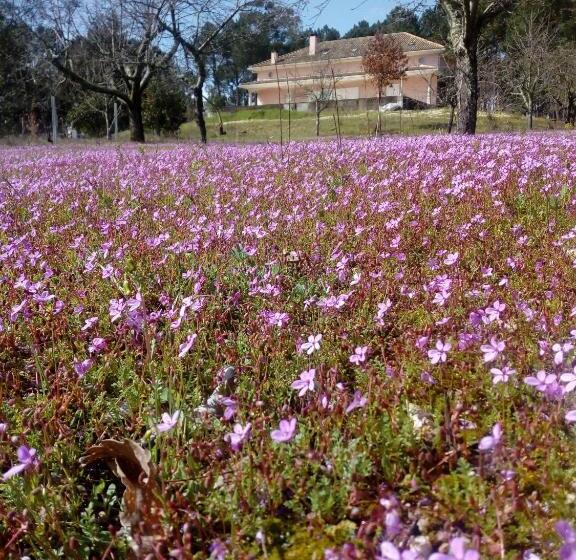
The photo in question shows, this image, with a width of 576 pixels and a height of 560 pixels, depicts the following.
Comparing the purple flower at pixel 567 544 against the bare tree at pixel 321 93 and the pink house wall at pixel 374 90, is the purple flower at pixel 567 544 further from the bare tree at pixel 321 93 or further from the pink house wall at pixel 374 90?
the pink house wall at pixel 374 90

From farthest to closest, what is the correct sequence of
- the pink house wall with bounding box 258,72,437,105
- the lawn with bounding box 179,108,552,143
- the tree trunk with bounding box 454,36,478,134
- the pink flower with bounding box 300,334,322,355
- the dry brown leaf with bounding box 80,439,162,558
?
the pink house wall with bounding box 258,72,437,105, the lawn with bounding box 179,108,552,143, the tree trunk with bounding box 454,36,478,134, the pink flower with bounding box 300,334,322,355, the dry brown leaf with bounding box 80,439,162,558

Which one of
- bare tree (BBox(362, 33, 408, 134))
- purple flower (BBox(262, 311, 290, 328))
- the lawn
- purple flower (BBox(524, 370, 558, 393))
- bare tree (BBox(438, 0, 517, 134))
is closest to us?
purple flower (BBox(524, 370, 558, 393))

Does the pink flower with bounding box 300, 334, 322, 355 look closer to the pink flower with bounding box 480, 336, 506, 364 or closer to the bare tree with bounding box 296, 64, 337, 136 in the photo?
the pink flower with bounding box 480, 336, 506, 364

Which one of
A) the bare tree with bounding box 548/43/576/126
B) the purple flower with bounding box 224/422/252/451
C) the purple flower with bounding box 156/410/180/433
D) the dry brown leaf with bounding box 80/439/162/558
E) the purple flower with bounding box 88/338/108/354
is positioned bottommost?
the dry brown leaf with bounding box 80/439/162/558

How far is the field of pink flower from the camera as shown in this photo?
1770mm

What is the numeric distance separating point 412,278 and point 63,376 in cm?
210

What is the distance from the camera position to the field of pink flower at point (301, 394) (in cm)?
177

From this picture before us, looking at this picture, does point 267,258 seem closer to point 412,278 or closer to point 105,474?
point 412,278

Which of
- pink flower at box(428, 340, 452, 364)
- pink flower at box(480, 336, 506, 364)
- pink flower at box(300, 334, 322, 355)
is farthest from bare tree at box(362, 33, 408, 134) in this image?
pink flower at box(480, 336, 506, 364)

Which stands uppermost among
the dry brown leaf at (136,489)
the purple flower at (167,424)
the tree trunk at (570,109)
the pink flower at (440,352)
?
the tree trunk at (570,109)

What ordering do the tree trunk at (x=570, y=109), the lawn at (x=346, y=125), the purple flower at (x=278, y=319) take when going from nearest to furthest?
the purple flower at (x=278, y=319) < the lawn at (x=346, y=125) < the tree trunk at (x=570, y=109)

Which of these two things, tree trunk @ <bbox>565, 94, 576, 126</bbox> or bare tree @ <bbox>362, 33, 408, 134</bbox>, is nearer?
bare tree @ <bbox>362, 33, 408, 134</bbox>

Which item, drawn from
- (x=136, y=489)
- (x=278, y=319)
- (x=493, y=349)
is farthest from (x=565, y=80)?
(x=136, y=489)

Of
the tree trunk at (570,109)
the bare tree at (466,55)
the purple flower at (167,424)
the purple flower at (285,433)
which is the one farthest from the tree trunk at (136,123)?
the purple flower at (285,433)
